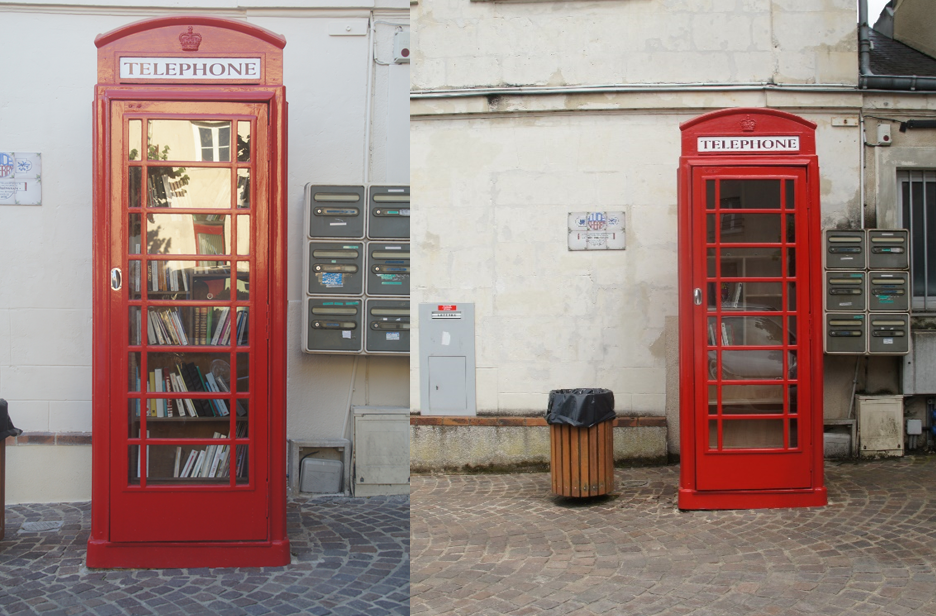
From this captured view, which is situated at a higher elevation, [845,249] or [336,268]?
[845,249]

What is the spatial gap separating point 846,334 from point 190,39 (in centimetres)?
586

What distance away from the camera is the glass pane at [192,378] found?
5012 mm

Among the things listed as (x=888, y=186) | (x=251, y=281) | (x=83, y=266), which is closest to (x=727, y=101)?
(x=888, y=186)

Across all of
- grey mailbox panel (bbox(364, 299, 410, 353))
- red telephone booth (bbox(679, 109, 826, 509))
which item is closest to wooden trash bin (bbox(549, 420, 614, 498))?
red telephone booth (bbox(679, 109, 826, 509))

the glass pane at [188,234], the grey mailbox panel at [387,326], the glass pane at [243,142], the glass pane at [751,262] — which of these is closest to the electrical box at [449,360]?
the grey mailbox panel at [387,326]

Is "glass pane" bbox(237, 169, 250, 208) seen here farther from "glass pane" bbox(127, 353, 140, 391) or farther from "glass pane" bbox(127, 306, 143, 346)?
"glass pane" bbox(127, 353, 140, 391)

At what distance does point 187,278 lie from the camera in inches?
197

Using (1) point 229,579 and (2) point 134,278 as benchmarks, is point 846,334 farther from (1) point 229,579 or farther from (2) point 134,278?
(2) point 134,278

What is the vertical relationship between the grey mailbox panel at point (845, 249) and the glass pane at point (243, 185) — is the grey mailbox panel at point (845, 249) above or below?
below

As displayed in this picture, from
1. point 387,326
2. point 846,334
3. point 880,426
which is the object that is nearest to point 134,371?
point 387,326

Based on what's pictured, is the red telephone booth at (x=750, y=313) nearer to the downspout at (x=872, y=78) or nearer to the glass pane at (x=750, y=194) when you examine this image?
the glass pane at (x=750, y=194)

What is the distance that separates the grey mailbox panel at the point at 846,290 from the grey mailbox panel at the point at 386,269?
12.5ft

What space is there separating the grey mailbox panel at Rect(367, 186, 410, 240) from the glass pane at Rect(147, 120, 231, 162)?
1566mm

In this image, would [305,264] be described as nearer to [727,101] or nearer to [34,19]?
[34,19]
